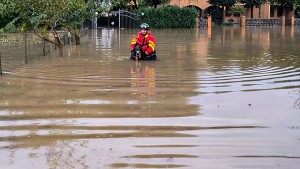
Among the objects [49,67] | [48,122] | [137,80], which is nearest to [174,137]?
[48,122]

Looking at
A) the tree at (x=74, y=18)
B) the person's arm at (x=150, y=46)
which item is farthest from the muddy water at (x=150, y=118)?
the tree at (x=74, y=18)

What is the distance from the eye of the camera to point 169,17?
4216 cm

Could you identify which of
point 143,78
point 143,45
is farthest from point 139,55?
point 143,78

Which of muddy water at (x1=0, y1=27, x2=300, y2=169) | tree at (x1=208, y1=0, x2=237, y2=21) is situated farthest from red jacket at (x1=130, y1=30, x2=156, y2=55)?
tree at (x1=208, y1=0, x2=237, y2=21)

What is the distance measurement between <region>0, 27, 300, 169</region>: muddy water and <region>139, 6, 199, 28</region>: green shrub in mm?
30209

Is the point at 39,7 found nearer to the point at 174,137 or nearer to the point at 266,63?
the point at 266,63

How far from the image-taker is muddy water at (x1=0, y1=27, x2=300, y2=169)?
5.06m

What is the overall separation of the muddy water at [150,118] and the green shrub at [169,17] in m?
30.2

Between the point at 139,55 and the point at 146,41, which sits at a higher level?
the point at 146,41

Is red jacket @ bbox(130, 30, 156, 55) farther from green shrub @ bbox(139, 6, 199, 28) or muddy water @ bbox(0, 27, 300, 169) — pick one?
green shrub @ bbox(139, 6, 199, 28)

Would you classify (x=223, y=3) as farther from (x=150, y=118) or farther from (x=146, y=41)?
(x=150, y=118)

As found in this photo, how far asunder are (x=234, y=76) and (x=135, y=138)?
5.28m

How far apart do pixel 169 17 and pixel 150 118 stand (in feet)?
118

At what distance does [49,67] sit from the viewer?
12.2 meters
